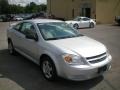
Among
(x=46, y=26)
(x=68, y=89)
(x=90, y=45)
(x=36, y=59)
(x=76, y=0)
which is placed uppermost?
(x=76, y=0)

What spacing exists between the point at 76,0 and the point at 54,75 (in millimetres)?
31013

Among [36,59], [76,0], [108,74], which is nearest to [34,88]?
[36,59]

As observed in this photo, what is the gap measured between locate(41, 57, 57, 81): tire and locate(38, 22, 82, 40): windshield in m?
0.72

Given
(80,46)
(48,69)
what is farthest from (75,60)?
(48,69)

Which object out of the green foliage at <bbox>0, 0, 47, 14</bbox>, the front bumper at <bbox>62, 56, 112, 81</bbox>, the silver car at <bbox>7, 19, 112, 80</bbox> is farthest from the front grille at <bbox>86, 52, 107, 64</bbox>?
the green foliage at <bbox>0, 0, 47, 14</bbox>

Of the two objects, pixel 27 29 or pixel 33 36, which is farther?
pixel 27 29

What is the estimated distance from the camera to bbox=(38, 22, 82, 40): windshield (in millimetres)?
6397

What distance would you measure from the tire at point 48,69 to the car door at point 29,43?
49cm

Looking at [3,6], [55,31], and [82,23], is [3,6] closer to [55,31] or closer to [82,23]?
[82,23]

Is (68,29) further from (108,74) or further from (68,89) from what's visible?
(68,89)

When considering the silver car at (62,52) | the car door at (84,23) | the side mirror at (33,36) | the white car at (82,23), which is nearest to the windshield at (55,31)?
the silver car at (62,52)

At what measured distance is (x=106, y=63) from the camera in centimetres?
564

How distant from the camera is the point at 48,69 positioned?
584cm

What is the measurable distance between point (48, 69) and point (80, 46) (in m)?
1.02
